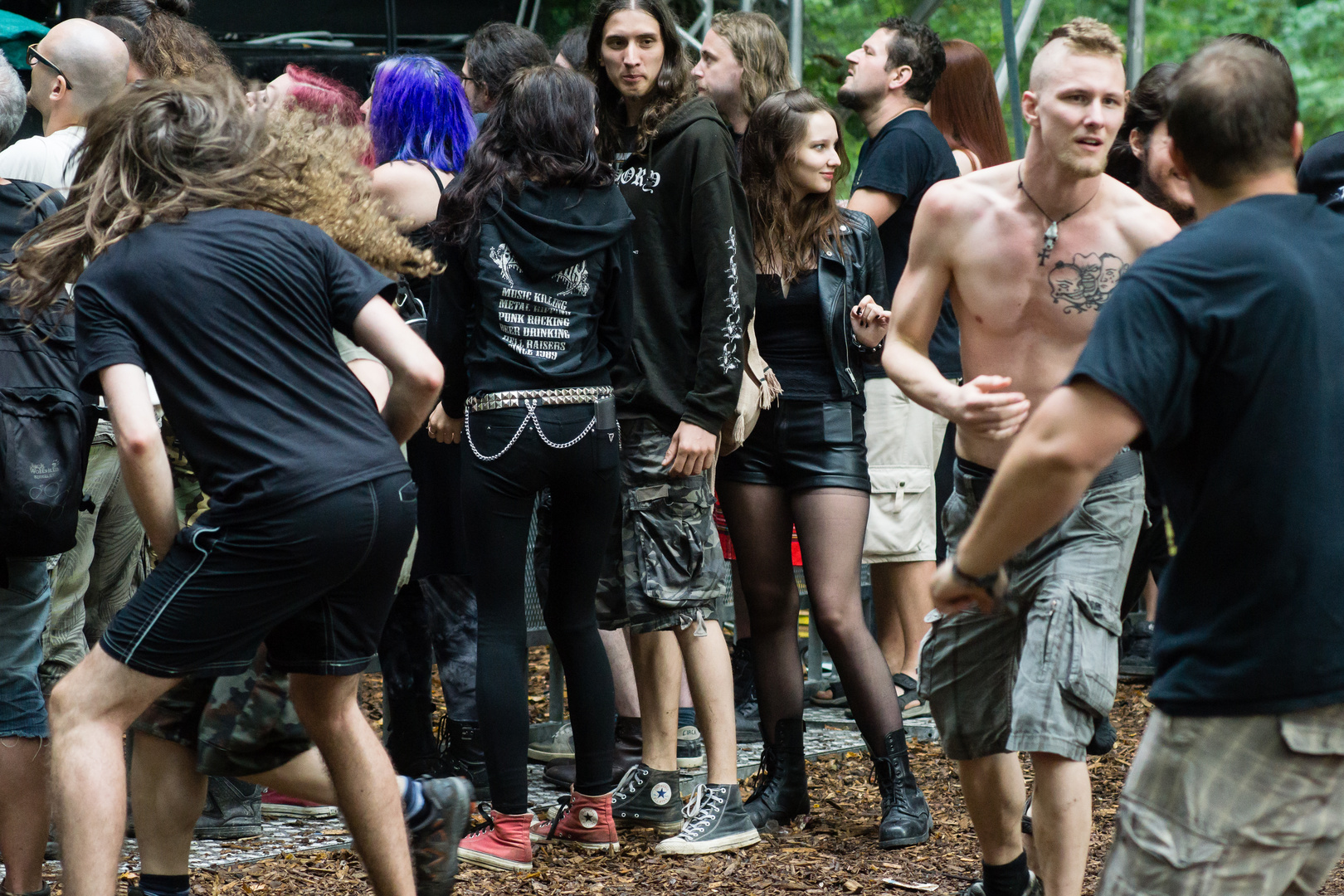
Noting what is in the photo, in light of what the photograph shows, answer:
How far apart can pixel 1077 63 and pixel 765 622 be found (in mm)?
2070

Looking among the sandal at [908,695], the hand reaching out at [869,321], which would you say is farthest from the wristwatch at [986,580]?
the sandal at [908,695]

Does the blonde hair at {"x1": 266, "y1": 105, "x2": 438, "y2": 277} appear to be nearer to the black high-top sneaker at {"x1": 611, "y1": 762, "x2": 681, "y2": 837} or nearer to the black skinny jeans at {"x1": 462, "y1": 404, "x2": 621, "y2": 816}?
the black skinny jeans at {"x1": 462, "y1": 404, "x2": 621, "y2": 816}

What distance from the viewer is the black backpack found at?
365cm

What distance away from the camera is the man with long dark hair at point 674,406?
4449 millimetres

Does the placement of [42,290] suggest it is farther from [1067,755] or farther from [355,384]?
[1067,755]

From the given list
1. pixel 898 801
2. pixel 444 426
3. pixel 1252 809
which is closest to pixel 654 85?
pixel 444 426

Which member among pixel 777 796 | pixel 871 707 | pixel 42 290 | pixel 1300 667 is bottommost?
pixel 777 796

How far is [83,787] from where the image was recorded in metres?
3.01

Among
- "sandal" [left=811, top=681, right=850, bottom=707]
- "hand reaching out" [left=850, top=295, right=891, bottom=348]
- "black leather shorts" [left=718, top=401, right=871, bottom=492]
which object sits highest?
"hand reaching out" [left=850, top=295, right=891, bottom=348]

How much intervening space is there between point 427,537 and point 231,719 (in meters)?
1.47

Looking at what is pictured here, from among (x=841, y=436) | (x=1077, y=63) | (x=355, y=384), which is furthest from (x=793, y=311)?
(x=355, y=384)

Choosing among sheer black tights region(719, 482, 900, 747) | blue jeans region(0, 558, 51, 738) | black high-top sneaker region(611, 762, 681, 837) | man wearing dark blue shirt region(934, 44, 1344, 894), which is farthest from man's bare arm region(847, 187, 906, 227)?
man wearing dark blue shirt region(934, 44, 1344, 894)

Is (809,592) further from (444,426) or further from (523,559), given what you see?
(444,426)

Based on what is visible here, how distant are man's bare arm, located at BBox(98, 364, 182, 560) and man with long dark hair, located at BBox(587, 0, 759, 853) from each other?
1.76m
